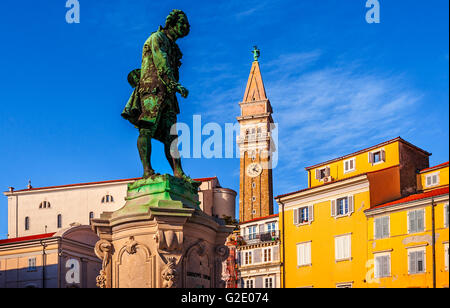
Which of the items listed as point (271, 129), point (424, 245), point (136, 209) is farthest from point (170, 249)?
point (271, 129)

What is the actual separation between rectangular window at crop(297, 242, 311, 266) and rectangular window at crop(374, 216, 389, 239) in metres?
7.50

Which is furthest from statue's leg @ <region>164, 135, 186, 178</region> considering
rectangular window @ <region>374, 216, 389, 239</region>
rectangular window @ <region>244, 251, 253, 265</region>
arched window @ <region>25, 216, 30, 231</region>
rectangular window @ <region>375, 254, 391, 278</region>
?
arched window @ <region>25, 216, 30, 231</region>

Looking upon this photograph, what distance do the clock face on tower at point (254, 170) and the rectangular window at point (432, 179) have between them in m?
86.1

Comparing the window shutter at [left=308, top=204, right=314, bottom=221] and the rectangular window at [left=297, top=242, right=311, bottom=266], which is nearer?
the rectangular window at [left=297, top=242, right=311, bottom=266]

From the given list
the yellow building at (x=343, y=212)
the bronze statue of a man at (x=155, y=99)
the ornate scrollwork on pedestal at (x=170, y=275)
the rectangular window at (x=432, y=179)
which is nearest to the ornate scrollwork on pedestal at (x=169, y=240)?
the ornate scrollwork on pedestal at (x=170, y=275)

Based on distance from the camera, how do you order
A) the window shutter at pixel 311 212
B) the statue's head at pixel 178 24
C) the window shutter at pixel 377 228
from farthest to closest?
the window shutter at pixel 311 212
the window shutter at pixel 377 228
the statue's head at pixel 178 24

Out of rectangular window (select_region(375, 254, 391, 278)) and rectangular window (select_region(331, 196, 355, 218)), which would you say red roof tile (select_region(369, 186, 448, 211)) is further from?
rectangular window (select_region(375, 254, 391, 278))

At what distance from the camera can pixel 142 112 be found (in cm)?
1512

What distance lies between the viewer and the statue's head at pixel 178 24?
51.8 feet

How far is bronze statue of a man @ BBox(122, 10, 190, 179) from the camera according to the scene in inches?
588

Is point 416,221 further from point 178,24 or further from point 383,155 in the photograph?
point 178,24

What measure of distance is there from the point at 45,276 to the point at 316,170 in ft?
81.0

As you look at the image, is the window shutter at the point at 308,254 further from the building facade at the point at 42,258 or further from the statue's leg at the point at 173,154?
the statue's leg at the point at 173,154

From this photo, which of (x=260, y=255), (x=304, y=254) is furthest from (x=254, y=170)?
(x=304, y=254)
